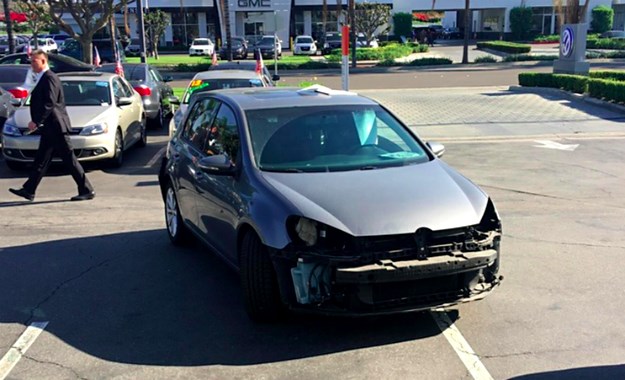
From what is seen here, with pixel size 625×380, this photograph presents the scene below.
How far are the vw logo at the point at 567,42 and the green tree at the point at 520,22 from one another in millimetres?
42279

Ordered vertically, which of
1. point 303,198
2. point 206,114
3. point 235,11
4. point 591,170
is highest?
point 235,11

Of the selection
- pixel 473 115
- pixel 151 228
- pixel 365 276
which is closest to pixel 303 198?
pixel 365 276

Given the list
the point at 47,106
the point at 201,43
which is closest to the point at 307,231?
the point at 47,106

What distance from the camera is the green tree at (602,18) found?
6206 centimetres

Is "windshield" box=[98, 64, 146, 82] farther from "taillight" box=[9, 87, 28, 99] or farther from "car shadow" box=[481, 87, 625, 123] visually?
"car shadow" box=[481, 87, 625, 123]

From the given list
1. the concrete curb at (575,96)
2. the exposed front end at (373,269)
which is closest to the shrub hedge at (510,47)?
the concrete curb at (575,96)

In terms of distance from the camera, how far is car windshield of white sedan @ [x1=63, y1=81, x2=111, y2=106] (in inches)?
450

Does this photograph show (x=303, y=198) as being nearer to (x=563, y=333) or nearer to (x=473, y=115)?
(x=563, y=333)

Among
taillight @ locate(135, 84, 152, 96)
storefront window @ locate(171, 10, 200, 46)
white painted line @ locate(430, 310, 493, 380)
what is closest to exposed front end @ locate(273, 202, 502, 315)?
white painted line @ locate(430, 310, 493, 380)

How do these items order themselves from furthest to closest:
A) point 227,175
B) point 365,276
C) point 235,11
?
point 235,11 < point 227,175 < point 365,276

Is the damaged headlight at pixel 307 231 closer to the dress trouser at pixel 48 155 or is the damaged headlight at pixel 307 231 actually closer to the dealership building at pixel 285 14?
the dress trouser at pixel 48 155

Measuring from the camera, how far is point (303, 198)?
4488mm

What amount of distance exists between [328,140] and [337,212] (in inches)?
47.4

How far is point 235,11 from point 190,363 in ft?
197
